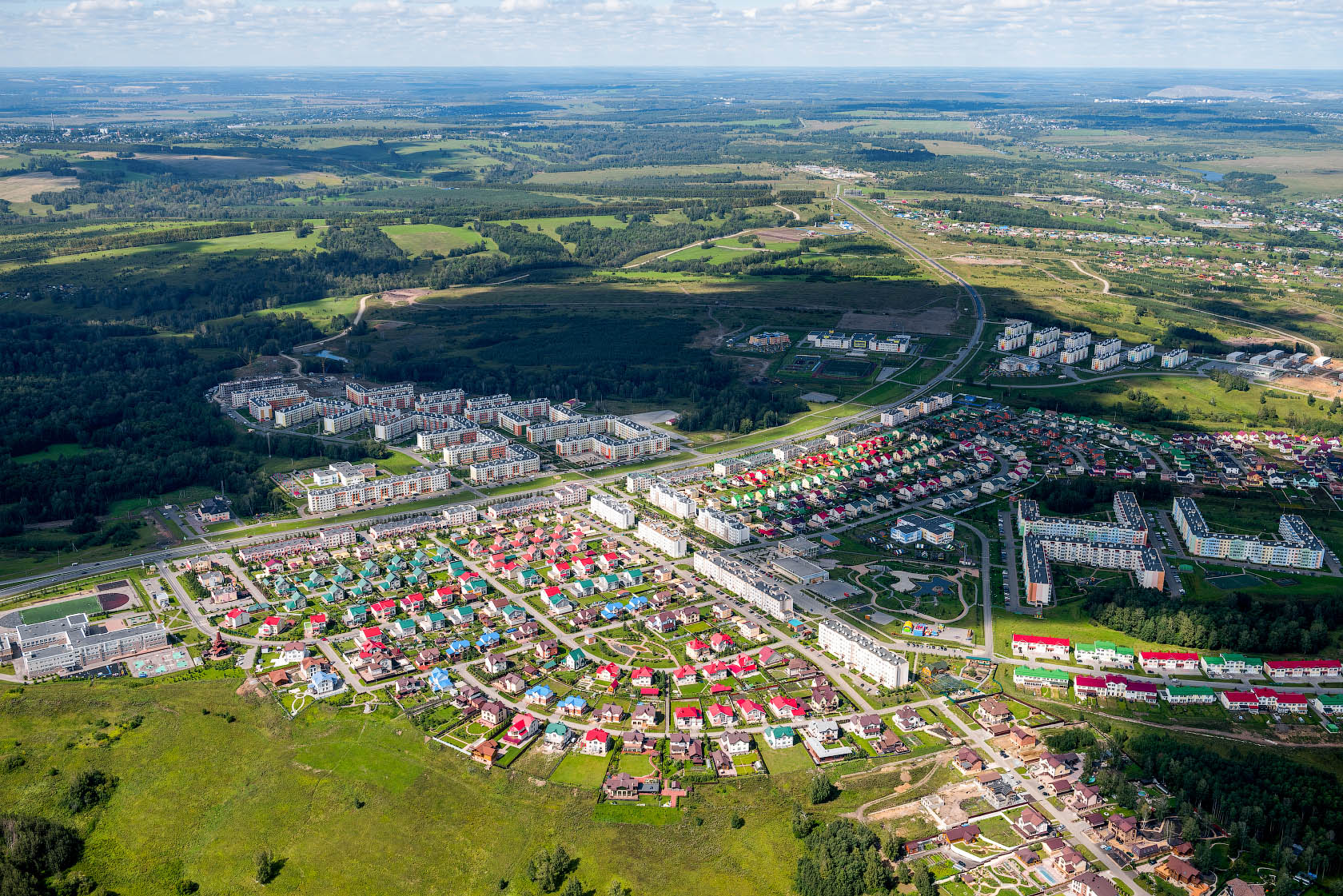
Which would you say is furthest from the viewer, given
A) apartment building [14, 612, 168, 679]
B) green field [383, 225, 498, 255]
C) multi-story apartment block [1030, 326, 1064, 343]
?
green field [383, 225, 498, 255]

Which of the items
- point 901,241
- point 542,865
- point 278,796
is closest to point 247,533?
point 278,796

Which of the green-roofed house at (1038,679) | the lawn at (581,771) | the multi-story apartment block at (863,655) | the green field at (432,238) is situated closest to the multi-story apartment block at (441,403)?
the multi-story apartment block at (863,655)

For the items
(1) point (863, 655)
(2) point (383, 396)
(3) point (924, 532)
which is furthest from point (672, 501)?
(2) point (383, 396)

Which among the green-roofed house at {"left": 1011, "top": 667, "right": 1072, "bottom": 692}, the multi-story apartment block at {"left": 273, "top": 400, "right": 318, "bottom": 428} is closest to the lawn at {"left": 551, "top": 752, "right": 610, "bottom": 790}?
the green-roofed house at {"left": 1011, "top": 667, "right": 1072, "bottom": 692}

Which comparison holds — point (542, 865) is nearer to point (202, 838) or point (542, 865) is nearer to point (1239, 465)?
point (202, 838)

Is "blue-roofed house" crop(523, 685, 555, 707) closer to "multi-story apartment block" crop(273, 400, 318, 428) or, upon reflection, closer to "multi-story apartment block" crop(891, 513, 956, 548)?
"multi-story apartment block" crop(891, 513, 956, 548)

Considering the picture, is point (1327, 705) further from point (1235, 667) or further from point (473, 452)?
point (473, 452)

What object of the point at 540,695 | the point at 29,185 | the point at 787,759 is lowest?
the point at 787,759
